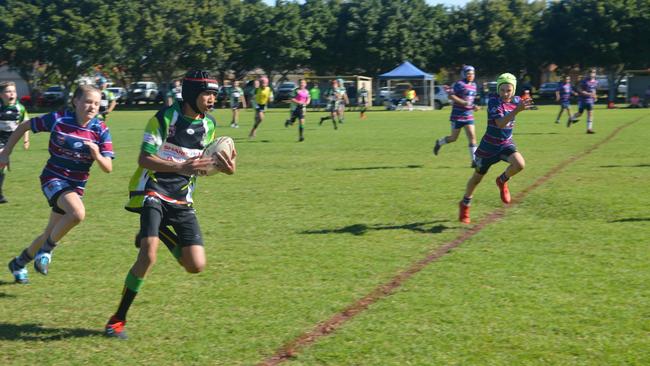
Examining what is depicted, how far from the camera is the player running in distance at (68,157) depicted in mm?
7156

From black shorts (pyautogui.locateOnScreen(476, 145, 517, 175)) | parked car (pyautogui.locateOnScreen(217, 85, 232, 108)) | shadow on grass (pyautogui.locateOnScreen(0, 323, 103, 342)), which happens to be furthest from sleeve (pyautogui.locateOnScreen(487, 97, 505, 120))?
parked car (pyautogui.locateOnScreen(217, 85, 232, 108))

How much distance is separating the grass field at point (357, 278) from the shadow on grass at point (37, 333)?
1.0 inches

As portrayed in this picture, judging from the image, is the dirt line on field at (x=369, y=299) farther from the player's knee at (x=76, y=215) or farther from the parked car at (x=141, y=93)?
the parked car at (x=141, y=93)

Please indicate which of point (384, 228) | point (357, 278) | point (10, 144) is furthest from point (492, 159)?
point (10, 144)

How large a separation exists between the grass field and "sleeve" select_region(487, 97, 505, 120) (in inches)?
57.5

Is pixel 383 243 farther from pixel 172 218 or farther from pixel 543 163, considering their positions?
pixel 543 163

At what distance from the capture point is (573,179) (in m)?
14.5

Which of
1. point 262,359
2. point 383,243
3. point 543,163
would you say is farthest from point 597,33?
point 262,359

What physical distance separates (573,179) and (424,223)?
5.31 m

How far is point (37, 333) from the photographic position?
600 cm

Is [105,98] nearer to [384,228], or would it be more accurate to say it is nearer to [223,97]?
[384,228]

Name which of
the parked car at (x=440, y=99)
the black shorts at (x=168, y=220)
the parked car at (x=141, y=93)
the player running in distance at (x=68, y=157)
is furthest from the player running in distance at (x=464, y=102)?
the parked car at (x=141, y=93)

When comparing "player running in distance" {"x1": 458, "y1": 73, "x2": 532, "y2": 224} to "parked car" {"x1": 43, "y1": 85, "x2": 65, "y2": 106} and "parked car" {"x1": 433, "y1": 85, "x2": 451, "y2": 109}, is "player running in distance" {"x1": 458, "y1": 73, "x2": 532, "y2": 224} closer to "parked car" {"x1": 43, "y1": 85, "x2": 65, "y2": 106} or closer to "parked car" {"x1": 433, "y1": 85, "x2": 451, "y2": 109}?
"parked car" {"x1": 433, "y1": 85, "x2": 451, "y2": 109}

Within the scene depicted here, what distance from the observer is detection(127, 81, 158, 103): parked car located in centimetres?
6431
